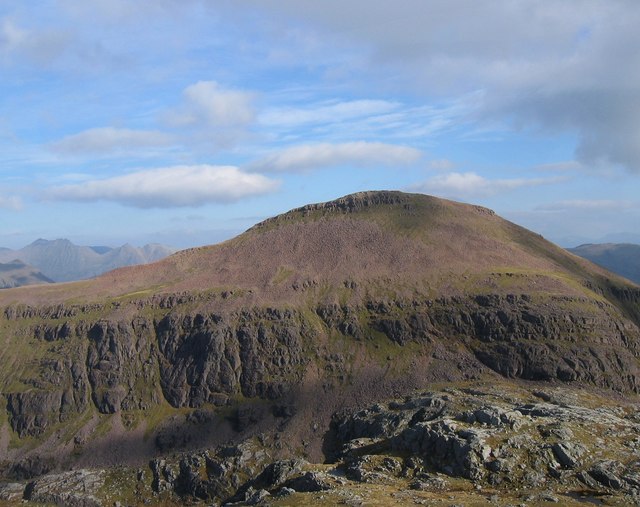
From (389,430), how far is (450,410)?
27.4 metres

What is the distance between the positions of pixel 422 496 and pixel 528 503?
784 inches

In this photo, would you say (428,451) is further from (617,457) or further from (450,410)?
(450,410)

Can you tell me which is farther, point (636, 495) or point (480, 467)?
point (480, 467)

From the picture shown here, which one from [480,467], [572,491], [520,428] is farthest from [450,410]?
[572,491]

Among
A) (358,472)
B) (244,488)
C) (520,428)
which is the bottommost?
(244,488)

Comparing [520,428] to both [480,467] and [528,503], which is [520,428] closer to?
[480,467]

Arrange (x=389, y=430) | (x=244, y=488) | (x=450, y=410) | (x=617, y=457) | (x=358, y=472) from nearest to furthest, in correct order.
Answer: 1. (x=617, y=457)
2. (x=358, y=472)
3. (x=244, y=488)
4. (x=450, y=410)
5. (x=389, y=430)

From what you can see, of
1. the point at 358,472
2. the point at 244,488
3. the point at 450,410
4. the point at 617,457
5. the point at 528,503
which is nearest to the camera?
the point at 528,503

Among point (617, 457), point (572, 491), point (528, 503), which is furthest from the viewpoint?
point (617, 457)

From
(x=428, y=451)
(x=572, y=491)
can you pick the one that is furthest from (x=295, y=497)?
(x=572, y=491)

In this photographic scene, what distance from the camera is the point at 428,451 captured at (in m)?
132

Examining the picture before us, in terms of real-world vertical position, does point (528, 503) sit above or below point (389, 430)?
above

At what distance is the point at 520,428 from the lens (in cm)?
13238

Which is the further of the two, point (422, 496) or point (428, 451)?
point (428, 451)
